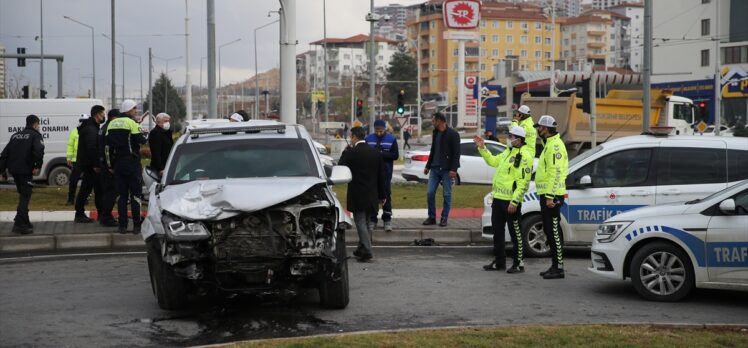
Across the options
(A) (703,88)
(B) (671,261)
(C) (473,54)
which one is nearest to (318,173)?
(B) (671,261)

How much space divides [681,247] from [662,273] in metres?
0.32

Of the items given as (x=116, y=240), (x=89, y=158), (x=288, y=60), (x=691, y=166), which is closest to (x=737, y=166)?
(x=691, y=166)

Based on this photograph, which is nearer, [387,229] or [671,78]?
[387,229]

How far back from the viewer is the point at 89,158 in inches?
636

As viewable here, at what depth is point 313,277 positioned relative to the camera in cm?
872

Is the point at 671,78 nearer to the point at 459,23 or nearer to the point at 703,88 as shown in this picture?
the point at 703,88

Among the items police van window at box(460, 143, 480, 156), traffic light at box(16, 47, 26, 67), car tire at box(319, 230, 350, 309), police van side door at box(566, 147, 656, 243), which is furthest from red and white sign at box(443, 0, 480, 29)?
car tire at box(319, 230, 350, 309)

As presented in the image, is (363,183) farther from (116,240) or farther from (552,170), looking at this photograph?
(116,240)

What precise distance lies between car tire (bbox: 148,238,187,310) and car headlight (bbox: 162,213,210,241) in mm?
376

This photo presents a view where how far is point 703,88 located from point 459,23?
23623 mm

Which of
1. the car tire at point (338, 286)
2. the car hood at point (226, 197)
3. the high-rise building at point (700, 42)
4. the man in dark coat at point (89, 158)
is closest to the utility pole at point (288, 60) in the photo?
the man in dark coat at point (89, 158)

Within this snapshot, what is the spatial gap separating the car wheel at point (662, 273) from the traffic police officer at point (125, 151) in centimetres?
776

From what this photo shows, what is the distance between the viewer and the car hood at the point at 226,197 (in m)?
8.30

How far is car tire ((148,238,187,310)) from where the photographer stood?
8.69m
